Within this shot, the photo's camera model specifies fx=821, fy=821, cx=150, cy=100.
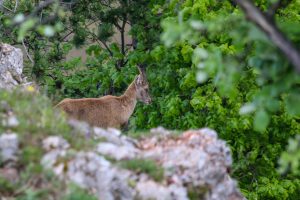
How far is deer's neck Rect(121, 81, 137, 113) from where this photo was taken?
16109mm

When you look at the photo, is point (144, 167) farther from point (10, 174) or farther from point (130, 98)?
point (130, 98)

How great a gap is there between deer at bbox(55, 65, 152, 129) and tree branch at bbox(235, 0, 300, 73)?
7.70 metres

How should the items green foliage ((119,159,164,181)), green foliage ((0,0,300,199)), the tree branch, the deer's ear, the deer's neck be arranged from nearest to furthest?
the tree branch → green foliage ((119,159,164,181)) → the deer's neck → the deer's ear → green foliage ((0,0,300,199))

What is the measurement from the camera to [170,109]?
61.4ft

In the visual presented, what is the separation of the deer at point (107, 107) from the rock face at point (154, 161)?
16.1 ft

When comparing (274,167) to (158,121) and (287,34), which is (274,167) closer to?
(158,121)

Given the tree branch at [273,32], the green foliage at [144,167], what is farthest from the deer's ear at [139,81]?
the tree branch at [273,32]

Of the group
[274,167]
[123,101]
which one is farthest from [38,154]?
[274,167]

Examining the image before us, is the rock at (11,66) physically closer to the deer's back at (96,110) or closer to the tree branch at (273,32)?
the deer's back at (96,110)

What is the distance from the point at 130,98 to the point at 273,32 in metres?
10.1

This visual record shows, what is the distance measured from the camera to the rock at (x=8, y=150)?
7.94 m

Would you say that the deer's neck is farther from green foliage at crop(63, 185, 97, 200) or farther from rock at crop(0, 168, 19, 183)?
green foliage at crop(63, 185, 97, 200)

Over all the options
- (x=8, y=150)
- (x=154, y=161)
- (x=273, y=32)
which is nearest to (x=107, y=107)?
(x=154, y=161)

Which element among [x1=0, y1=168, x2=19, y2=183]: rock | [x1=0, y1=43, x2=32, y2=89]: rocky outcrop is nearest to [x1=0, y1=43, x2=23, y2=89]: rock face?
[x1=0, y1=43, x2=32, y2=89]: rocky outcrop
